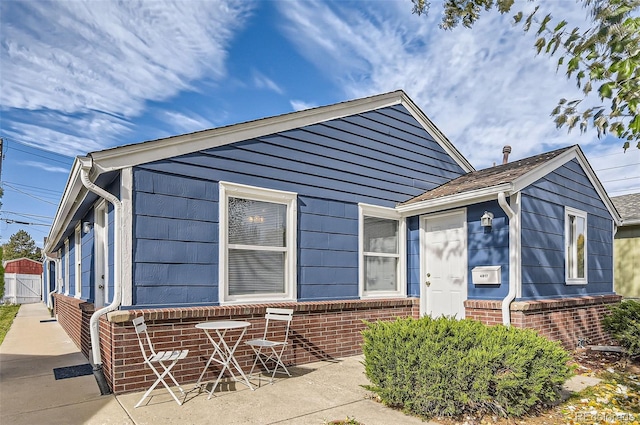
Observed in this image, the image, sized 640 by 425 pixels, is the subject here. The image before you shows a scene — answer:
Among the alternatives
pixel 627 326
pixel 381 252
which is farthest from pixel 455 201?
pixel 627 326

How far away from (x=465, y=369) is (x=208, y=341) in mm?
3108

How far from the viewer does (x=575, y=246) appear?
756 cm

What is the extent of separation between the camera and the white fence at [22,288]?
22.9 meters

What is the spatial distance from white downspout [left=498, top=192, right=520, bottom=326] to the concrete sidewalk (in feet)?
7.66

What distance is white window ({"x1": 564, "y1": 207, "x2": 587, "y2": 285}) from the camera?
7328 mm

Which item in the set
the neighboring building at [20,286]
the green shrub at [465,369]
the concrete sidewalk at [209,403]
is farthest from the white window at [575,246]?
the neighboring building at [20,286]

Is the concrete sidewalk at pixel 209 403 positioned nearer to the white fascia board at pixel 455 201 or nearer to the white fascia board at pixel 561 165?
the white fascia board at pixel 455 201

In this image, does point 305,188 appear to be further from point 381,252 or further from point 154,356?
point 154,356

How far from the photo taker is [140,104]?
1622 cm

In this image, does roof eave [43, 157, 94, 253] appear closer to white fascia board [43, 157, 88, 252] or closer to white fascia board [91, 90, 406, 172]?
white fascia board [43, 157, 88, 252]

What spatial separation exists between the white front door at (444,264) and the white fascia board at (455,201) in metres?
0.20

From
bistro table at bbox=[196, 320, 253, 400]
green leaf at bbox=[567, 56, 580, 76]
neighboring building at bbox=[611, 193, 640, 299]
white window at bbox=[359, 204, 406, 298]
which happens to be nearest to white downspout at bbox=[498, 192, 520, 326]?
white window at bbox=[359, 204, 406, 298]

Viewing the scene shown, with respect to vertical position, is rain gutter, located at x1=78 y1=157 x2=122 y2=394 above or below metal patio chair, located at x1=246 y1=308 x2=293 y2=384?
above

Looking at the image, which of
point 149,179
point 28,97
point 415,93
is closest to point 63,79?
point 28,97
